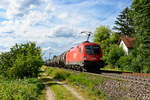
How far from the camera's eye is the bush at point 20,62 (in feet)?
70.5

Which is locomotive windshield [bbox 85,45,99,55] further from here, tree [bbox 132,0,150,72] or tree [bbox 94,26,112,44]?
tree [bbox 94,26,112,44]

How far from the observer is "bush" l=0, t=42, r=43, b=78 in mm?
21500

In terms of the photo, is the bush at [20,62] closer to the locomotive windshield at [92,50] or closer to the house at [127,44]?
the locomotive windshield at [92,50]

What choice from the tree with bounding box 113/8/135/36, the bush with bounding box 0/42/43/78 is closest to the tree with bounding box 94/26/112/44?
the tree with bounding box 113/8/135/36

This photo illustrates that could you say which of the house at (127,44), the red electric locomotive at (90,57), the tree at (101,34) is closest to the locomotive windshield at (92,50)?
the red electric locomotive at (90,57)

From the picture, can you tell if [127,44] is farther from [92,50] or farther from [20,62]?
[20,62]

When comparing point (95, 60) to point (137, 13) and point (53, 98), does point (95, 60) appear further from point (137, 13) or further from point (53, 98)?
point (137, 13)

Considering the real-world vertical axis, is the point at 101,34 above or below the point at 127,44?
above

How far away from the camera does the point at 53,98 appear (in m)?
12.1

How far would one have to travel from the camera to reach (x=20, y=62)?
70.5ft

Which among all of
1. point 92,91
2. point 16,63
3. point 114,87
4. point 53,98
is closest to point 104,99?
point 114,87

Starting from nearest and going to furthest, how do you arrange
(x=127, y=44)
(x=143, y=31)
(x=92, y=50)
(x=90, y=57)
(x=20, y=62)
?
(x=90, y=57)
(x=92, y=50)
(x=20, y=62)
(x=143, y=31)
(x=127, y=44)

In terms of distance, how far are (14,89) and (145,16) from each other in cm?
1857

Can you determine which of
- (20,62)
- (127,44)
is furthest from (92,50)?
(127,44)
